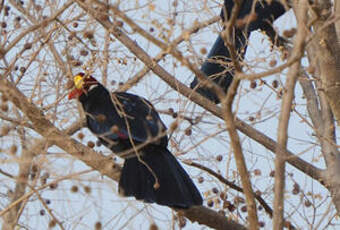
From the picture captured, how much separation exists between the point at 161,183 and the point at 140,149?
0.38 meters

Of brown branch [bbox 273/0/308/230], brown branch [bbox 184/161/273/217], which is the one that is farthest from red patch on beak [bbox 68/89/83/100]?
brown branch [bbox 273/0/308/230]

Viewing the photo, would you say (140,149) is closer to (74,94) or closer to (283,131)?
(74,94)

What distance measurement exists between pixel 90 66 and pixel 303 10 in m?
1.72

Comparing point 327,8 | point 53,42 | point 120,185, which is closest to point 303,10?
point 327,8

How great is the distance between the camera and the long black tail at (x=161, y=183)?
156 inches

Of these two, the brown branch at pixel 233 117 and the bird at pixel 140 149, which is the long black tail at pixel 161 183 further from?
the brown branch at pixel 233 117

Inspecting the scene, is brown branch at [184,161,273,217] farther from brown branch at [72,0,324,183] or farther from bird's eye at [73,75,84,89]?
bird's eye at [73,75,84,89]

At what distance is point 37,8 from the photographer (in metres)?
4.31

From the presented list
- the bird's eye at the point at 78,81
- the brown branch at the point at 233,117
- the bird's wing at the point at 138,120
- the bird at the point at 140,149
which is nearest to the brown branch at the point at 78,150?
the bird at the point at 140,149

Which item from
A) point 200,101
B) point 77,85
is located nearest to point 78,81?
point 77,85

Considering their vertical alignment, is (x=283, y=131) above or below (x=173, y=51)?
below

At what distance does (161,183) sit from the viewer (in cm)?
412

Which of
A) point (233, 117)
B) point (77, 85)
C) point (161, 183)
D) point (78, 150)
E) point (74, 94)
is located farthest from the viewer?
point (74, 94)

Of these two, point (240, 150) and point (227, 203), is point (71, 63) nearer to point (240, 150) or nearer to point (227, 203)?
point (227, 203)
